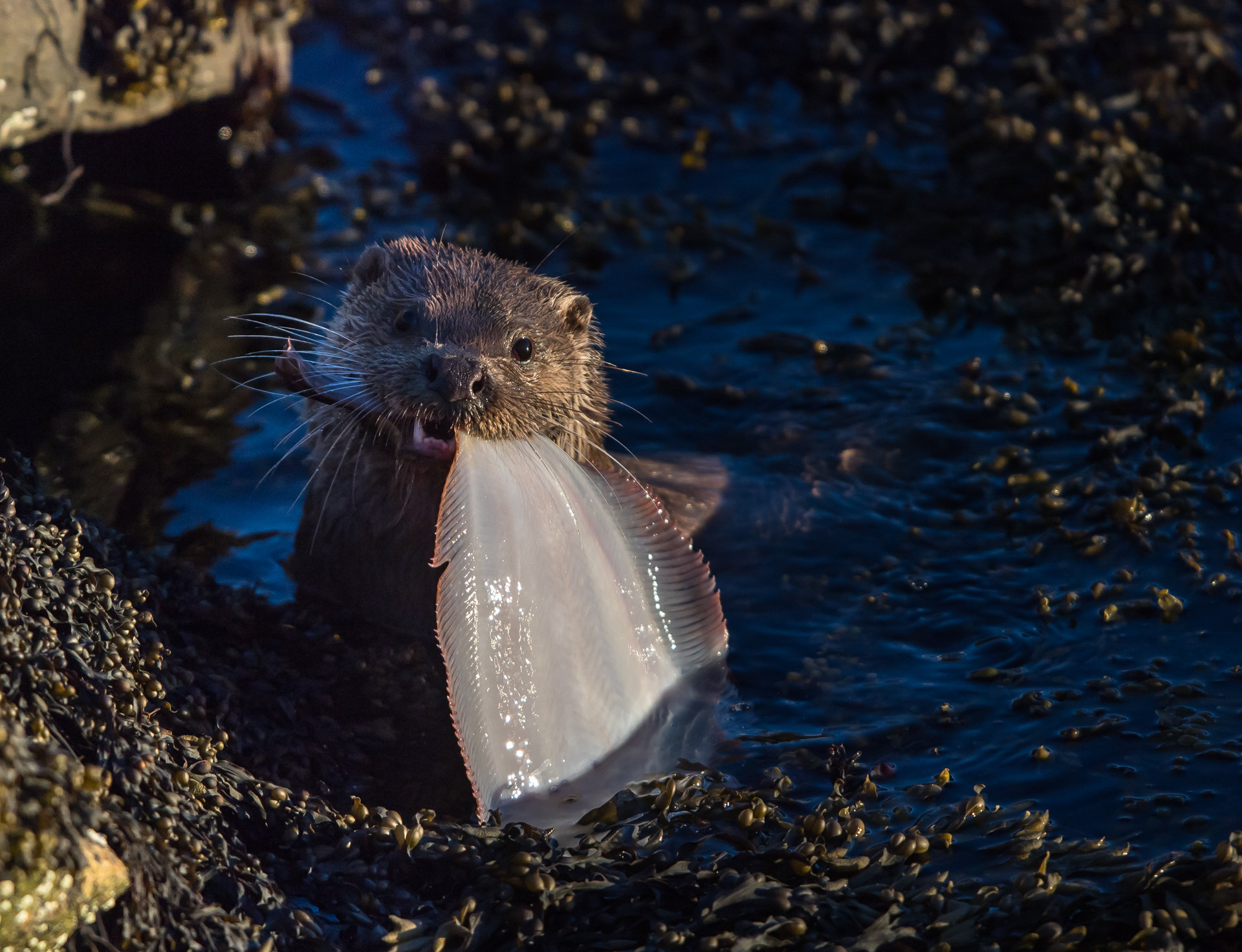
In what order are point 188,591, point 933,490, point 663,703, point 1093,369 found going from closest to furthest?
point 663,703, point 188,591, point 933,490, point 1093,369

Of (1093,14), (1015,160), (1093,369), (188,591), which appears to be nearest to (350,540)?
(188,591)

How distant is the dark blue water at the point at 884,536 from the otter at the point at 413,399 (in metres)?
0.33

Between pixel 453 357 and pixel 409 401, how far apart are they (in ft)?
0.68

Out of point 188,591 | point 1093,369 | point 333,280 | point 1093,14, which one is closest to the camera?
point 188,591

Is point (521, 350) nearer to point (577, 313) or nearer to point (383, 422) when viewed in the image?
point (577, 313)

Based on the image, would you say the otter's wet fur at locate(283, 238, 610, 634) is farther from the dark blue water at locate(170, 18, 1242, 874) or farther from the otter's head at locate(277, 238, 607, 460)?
the dark blue water at locate(170, 18, 1242, 874)

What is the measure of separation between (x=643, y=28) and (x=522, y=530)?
5.48m

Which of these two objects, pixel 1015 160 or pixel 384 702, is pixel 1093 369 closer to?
pixel 1015 160

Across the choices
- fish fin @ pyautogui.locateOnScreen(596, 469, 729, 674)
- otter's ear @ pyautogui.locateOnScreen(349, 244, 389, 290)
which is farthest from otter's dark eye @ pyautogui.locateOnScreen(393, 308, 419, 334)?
fish fin @ pyautogui.locateOnScreen(596, 469, 729, 674)

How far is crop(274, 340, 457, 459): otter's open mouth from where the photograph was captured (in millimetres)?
3805

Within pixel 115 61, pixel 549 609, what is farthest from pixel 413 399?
pixel 115 61

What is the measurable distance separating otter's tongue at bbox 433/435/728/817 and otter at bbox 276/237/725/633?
9.9 inches

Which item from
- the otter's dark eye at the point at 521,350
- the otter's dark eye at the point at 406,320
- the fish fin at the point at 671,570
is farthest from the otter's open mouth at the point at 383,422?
the fish fin at the point at 671,570

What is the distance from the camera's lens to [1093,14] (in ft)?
24.7
